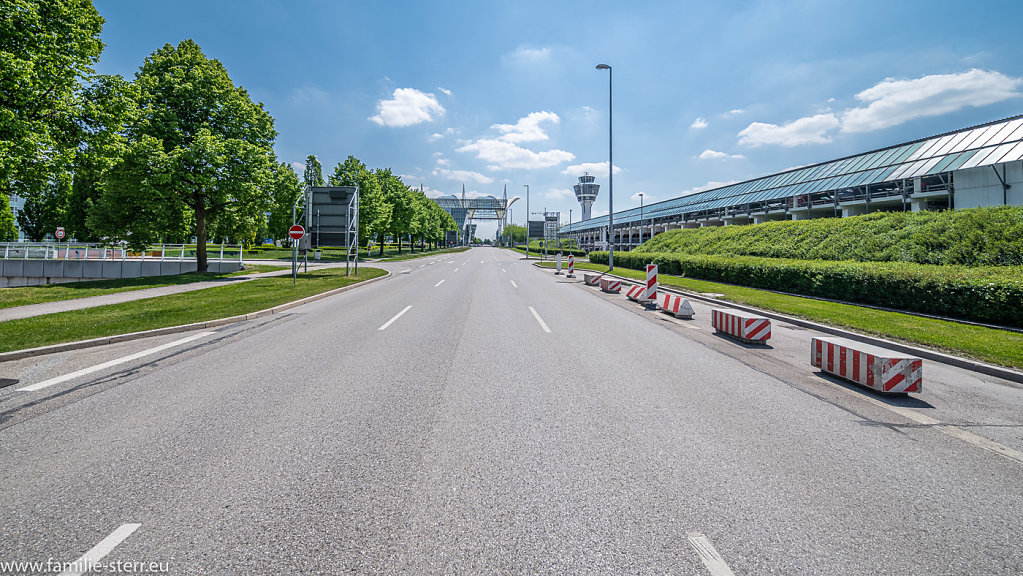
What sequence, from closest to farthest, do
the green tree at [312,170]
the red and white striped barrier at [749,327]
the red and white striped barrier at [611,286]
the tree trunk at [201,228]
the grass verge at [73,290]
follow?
1. the red and white striped barrier at [749,327]
2. the grass verge at [73,290]
3. the red and white striped barrier at [611,286]
4. the tree trunk at [201,228]
5. the green tree at [312,170]

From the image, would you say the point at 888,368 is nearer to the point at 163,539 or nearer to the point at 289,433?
the point at 289,433

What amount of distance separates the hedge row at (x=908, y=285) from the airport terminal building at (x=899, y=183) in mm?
17634

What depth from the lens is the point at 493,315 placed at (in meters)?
11.6

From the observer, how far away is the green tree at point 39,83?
11.7 meters

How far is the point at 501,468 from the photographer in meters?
3.50

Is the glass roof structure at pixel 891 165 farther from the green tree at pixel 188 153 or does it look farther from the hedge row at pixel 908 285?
the green tree at pixel 188 153

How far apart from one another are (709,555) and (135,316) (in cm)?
1297

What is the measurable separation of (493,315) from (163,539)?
9.27 metres

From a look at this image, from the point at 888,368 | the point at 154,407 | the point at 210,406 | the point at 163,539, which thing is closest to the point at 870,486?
the point at 888,368

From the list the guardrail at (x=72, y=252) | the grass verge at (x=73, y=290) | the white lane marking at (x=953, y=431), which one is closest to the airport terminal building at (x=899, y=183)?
the white lane marking at (x=953, y=431)

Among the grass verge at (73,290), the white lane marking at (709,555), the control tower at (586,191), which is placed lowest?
the white lane marking at (709,555)

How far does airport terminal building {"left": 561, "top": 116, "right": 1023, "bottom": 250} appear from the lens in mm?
24484

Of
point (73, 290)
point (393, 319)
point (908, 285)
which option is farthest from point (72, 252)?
point (908, 285)

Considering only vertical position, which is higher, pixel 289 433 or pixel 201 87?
pixel 201 87
